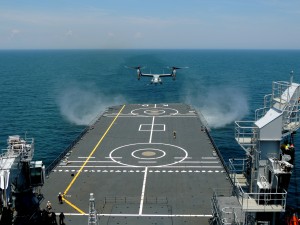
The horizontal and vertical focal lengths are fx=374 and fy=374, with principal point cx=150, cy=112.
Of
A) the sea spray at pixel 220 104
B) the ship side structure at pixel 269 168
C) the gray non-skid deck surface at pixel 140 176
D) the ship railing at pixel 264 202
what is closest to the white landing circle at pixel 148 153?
the gray non-skid deck surface at pixel 140 176

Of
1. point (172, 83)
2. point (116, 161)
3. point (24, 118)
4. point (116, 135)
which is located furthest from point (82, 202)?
point (172, 83)

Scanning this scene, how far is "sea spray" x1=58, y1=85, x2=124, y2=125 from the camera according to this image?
105438 mm

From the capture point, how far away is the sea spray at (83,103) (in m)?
105

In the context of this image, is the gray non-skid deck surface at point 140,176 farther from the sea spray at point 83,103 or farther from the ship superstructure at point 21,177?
the sea spray at point 83,103

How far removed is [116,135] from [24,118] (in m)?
45.3

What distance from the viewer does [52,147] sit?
259 feet

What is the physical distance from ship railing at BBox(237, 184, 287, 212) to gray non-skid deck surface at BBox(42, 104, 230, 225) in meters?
8.68

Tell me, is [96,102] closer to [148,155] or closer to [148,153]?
[148,153]

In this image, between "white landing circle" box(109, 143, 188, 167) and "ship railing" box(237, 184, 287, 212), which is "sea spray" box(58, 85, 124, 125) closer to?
"white landing circle" box(109, 143, 188, 167)

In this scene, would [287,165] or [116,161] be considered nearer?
[287,165]

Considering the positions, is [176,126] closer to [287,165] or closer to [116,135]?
[116,135]

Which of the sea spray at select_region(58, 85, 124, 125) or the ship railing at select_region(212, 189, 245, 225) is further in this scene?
the sea spray at select_region(58, 85, 124, 125)

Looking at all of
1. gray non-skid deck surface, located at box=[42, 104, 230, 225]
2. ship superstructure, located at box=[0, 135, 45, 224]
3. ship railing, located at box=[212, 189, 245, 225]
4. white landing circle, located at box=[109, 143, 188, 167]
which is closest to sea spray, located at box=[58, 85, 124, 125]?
gray non-skid deck surface, located at box=[42, 104, 230, 225]

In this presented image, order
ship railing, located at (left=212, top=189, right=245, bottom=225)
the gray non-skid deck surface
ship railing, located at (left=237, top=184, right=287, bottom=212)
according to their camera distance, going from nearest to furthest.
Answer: ship railing, located at (left=237, top=184, right=287, bottom=212), ship railing, located at (left=212, top=189, right=245, bottom=225), the gray non-skid deck surface
